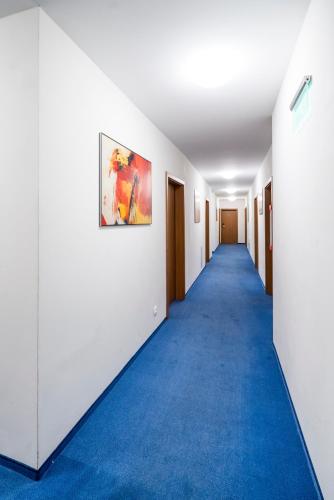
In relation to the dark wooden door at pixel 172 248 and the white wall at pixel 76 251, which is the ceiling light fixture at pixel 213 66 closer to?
the white wall at pixel 76 251

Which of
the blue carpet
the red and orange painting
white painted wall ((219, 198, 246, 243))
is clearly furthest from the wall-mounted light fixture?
white painted wall ((219, 198, 246, 243))

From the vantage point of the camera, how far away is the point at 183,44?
73.0 inches

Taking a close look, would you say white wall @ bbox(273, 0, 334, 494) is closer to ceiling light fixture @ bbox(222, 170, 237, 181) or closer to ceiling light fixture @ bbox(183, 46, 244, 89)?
ceiling light fixture @ bbox(183, 46, 244, 89)

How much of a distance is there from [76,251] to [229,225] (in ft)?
46.1

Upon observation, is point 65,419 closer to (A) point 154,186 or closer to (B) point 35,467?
(B) point 35,467

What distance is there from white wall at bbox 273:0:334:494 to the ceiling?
0.63 ft

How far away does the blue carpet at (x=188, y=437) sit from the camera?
56.7 inches

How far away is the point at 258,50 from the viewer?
194 cm

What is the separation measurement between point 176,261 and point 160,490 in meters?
Result: 3.68

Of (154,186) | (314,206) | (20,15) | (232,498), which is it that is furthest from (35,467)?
(154,186)

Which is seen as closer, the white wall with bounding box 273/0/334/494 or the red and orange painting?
the white wall with bounding box 273/0/334/494

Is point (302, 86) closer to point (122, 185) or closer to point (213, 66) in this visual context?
point (213, 66)

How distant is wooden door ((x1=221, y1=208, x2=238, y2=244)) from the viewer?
Answer: 15102 millimetres

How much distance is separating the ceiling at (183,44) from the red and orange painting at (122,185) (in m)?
0.54
